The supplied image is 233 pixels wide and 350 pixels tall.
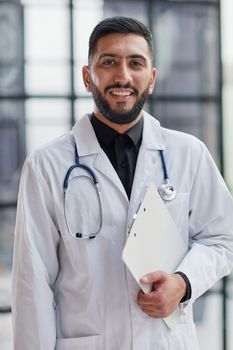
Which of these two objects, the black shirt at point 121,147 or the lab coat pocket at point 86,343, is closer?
the lab coat pocket at point 86,343

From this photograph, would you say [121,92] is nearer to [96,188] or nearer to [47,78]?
[96,188]

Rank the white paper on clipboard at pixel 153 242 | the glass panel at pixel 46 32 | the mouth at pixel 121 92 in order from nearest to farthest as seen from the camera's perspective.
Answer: the white paper on clipboard at pixel 153 242 < the mouth at pixel 121 92 < the glass panel at pixel 46 32

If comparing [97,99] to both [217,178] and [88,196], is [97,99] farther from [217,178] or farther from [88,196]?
[217,178]

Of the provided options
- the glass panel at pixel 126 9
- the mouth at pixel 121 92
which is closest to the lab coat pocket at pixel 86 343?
the mouth at pixel 121 92

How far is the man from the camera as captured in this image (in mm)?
1435

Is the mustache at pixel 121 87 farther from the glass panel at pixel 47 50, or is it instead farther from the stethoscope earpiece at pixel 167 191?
the glass panel at pixel 47 50

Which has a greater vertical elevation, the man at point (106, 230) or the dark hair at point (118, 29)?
the dark hair at point (118, 29)

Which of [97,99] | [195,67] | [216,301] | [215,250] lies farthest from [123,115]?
[216,301]

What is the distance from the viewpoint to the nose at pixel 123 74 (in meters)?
1.45

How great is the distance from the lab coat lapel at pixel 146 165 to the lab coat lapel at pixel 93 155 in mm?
34

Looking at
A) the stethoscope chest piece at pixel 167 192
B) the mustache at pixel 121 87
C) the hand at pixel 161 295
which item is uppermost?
the mustache at pixel 121 87

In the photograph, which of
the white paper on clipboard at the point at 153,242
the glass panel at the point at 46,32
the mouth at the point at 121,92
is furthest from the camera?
the glass panel at the point at 46,32

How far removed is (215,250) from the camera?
1.52 metres

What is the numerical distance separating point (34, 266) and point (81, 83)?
168 centimetres
